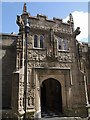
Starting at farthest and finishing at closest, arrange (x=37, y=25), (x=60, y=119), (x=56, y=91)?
(x=56, y=91), (x=37, y=25), (x=60, y=119)

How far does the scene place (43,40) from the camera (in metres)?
14.1

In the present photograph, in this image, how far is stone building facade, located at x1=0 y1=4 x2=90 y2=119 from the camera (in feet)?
40.7

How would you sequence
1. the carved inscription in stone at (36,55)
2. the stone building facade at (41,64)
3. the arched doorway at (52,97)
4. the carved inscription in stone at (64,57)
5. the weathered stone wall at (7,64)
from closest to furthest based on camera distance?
the stone building facade at (41,64) < the weathered stone wall at (7,64) < the carved inscription in stone at (36,55) < the carved inscription in stone at (64,57) < the arched doorway at (52,97)

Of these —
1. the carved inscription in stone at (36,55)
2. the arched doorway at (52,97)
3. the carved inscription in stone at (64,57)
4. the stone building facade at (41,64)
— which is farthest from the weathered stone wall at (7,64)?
the arched doorway at (52,97)

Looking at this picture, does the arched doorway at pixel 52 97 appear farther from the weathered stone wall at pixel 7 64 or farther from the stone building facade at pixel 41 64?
the weathered stone wall at pixel 7 64

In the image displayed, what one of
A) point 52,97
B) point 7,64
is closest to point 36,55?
point 7,64

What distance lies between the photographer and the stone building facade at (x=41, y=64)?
1241 centimetres

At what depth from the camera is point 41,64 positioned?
13.4 meters

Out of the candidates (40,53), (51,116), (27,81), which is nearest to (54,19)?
(40,53)

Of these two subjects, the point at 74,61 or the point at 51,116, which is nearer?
the point at 51,116

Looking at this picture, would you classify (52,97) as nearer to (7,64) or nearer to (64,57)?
(64,57)

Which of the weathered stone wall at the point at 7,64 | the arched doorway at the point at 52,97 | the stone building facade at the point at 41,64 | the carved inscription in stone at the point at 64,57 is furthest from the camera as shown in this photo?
the arched doorway at the point at 52,97

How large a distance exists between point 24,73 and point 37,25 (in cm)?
452

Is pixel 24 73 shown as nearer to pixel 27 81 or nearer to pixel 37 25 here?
pixel 27 81
